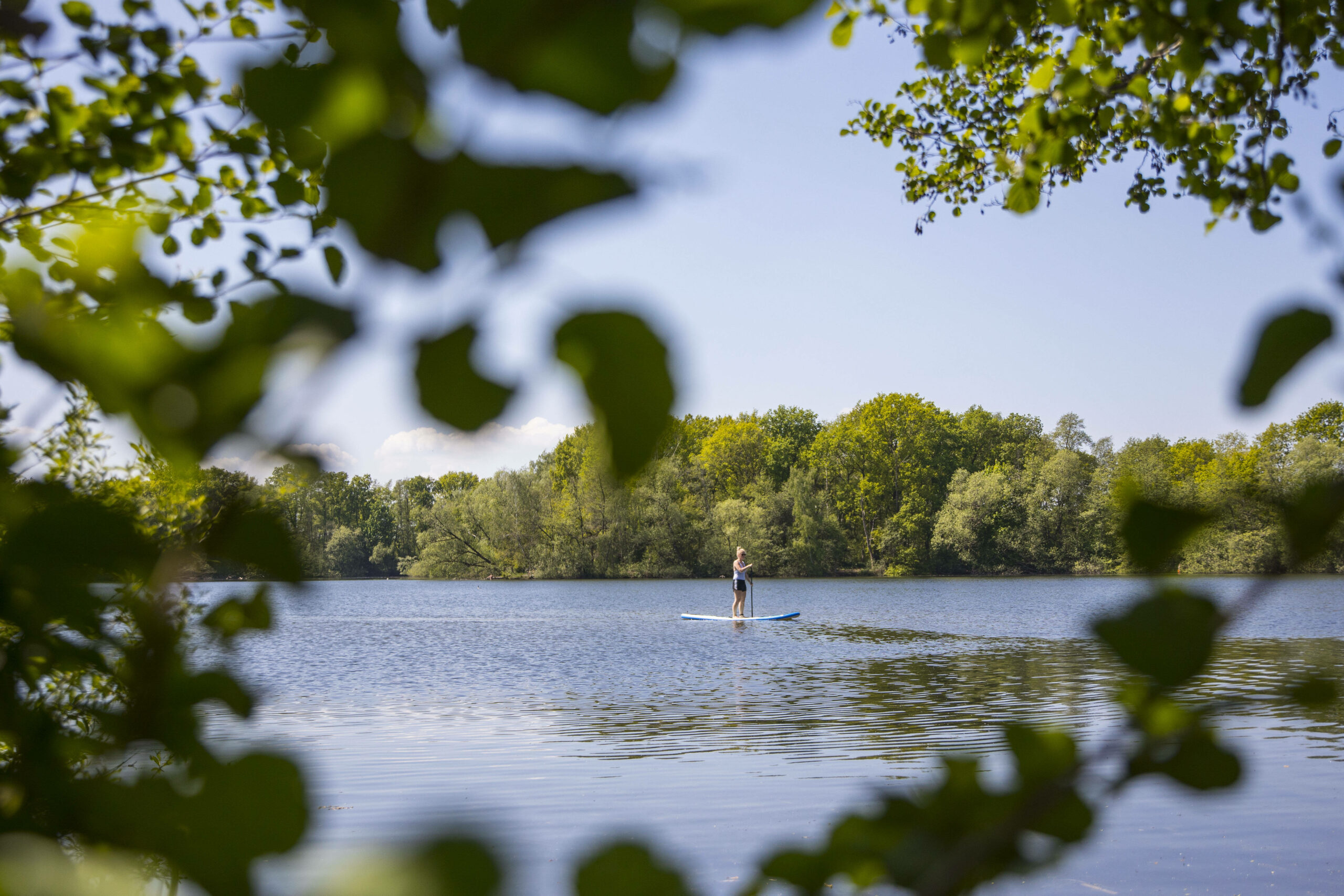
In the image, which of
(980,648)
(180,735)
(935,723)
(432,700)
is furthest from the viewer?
(980,648)

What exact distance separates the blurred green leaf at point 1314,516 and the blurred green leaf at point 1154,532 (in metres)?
0.06

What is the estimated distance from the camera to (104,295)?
1.75 feet

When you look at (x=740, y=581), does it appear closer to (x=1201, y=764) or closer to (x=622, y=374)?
(x=1201, y=764)

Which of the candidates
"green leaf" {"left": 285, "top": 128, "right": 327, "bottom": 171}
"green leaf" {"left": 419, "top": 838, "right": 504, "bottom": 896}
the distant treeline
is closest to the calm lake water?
"green leaf" {"left": 419, "top": 838, "right": 504, "bottom": 896}

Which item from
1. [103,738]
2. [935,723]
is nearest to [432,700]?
[935,723]

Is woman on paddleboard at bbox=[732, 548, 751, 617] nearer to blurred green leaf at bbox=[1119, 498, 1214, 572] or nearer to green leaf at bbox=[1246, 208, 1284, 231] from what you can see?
green leaf at bbox=[1246, 208, 1284, 231]

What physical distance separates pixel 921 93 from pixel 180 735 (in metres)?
7.13

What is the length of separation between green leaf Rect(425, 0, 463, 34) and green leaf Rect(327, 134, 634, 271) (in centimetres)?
5

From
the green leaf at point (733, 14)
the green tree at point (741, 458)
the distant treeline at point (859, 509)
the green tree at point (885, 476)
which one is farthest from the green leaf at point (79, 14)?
the green tree at point (885, 476)

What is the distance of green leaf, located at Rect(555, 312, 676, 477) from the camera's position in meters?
0.37

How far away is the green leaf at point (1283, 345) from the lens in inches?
23.5

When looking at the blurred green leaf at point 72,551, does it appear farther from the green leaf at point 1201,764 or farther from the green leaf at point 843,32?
the green leaf at point 843,32

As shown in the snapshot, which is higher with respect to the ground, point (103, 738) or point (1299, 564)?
point (1299, 564)

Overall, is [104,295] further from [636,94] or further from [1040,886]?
[1040,886]
